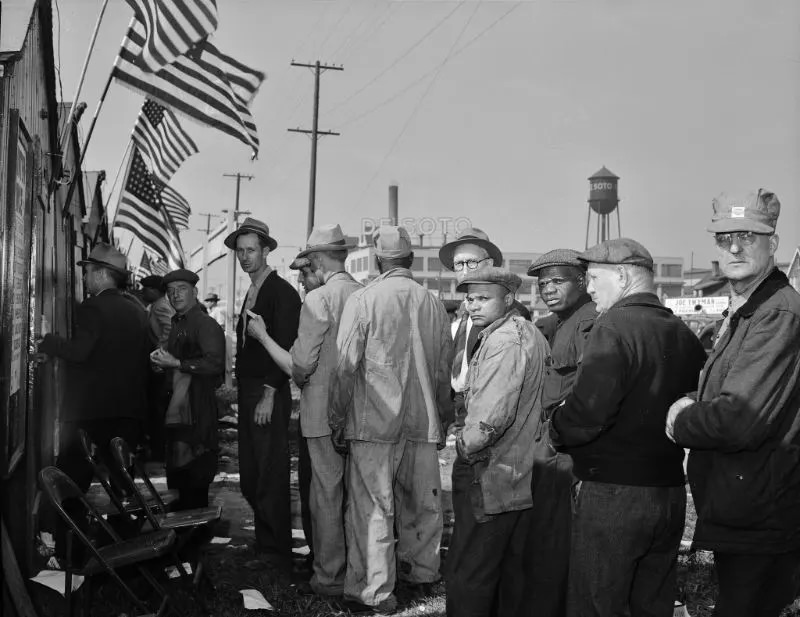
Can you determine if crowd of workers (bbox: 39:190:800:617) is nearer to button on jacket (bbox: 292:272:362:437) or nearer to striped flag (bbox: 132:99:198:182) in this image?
button on jacket (bbox: 292:272:362:437)

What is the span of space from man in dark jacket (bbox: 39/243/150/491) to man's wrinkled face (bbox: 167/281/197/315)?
0.34 metres

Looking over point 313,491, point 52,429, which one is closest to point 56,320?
point 52,429

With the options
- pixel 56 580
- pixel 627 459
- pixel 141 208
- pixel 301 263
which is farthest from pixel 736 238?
pixel 141 208

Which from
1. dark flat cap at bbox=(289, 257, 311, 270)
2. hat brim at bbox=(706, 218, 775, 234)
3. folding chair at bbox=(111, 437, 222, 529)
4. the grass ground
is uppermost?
hat brim at bbox=(706, 218, 775, 234)

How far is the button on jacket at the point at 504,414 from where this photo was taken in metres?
3.95

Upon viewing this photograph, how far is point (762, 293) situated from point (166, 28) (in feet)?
18.5

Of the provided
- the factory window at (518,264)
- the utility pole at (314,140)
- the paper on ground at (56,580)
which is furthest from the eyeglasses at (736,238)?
the factory window at (518,264)

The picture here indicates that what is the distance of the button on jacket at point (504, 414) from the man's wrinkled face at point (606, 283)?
547 millimetres

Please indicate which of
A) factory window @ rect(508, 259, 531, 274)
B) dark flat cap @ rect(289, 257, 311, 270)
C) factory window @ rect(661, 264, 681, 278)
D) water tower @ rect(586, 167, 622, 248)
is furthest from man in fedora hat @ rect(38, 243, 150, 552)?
factory window @ rect(661, 264, 681, 278)

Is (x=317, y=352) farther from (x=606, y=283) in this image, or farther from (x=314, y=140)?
(x=314, y=140)

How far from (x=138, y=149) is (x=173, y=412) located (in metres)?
6.79

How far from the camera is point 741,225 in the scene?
328 centimetres

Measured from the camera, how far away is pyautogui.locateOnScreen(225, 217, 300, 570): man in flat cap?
554 centimetres

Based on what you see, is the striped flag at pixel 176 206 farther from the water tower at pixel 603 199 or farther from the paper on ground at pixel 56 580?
the water tower at pixel 603 199
